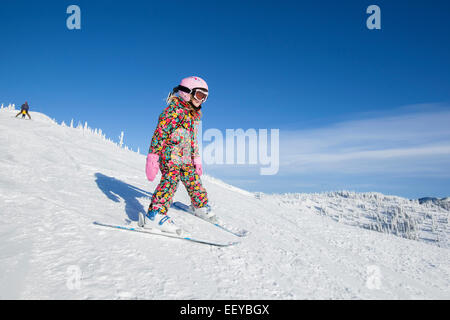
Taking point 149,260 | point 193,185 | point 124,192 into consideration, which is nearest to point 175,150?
point 193,185

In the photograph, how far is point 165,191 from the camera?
136 inches

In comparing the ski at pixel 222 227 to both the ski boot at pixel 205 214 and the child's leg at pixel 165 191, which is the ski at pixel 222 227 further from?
the child's leg at pixel 165 191

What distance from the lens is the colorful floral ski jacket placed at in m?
3.52

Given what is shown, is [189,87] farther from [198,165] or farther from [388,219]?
[388,219]

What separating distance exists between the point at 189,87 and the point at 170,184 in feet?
4.83

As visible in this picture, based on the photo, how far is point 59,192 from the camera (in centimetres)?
446

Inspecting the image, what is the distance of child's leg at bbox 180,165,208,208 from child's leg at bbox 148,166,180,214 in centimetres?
28

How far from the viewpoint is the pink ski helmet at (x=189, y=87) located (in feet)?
12.3

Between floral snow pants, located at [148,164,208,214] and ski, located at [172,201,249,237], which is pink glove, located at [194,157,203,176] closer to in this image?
floral snow pants, located at [148,164,208,214]

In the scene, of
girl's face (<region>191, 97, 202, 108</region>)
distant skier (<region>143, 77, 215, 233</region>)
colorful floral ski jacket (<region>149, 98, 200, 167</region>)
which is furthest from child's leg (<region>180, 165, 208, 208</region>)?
girl's face (<region>191, 97, 202, 108</region>)

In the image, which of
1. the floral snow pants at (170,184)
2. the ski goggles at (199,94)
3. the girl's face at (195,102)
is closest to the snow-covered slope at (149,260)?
the floral snow pants at (170,184)
